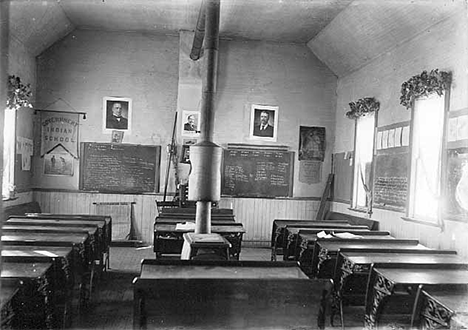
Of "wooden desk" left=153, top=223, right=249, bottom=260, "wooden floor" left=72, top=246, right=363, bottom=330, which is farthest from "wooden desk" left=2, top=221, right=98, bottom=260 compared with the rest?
"wooden desk" left=153, top=223, right=249, bottom=260

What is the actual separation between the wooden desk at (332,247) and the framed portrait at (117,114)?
513cm

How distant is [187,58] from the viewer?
8.40 m

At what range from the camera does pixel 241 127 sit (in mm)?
8602

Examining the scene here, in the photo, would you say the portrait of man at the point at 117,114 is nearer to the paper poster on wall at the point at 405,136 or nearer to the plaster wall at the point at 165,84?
the plaster wall at the point at 165,84

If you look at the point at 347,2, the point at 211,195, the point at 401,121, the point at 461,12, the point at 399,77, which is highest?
the point at 347,2

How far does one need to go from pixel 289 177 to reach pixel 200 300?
6.60m

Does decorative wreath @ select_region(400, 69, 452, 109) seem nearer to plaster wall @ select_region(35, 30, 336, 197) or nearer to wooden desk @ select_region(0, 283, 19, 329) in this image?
plaster wall @ select_region(35, 30, 336, 197)

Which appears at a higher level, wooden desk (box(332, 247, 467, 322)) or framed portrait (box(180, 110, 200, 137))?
framed portrait (box(180, 110, 200, 137))

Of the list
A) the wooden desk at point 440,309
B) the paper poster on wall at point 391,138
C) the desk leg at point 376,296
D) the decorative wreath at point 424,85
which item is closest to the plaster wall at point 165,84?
the paper poster on wall at point 391,138

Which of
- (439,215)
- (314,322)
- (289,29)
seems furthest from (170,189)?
(314,322)

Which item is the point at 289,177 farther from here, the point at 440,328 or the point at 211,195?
the point at 440,328

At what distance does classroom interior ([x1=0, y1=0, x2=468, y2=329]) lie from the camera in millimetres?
4820

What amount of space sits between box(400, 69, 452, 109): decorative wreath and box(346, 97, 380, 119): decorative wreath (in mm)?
993

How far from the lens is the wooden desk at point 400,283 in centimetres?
283
